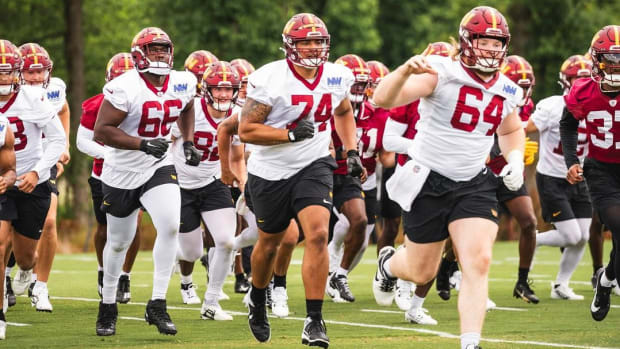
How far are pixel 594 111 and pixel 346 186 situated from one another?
316 centimetres

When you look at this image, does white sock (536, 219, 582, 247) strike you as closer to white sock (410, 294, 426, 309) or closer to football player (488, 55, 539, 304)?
football player (488, 55, 539, 304)

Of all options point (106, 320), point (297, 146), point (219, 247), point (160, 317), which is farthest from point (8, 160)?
point (219, 247)

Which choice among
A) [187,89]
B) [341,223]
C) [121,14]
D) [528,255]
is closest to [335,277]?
[341,223]

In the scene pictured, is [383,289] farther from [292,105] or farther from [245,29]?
[245,29]

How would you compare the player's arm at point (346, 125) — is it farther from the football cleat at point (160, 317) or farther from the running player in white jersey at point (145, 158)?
the football cleat at point (160, 317)

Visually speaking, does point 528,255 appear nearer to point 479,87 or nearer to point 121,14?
point 479,87

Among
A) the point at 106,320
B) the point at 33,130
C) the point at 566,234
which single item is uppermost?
the point at 33,130

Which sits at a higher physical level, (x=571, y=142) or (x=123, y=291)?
(x=571, y=142)

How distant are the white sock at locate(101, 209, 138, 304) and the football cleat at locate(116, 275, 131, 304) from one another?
2189 mm

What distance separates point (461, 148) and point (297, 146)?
3.99 feet

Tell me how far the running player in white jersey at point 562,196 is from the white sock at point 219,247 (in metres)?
3.12

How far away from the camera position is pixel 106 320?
8.53 meters

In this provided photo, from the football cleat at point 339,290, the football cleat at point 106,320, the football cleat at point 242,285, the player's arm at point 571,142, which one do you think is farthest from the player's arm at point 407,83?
the football cleat at point 242,285

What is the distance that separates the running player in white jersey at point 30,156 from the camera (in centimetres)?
882
